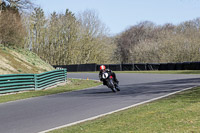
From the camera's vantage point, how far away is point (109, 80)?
1579cm

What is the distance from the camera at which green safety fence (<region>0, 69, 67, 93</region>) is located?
59.6ft

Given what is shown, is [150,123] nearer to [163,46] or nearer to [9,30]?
[9,30]

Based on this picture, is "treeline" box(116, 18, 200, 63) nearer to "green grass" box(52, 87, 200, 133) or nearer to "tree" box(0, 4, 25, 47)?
"tree" box(0, 4, 25, 47)

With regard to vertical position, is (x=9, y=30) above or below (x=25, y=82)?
above

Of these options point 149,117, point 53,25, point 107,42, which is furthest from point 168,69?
point 149,117

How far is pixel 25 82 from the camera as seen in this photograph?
1958 cm

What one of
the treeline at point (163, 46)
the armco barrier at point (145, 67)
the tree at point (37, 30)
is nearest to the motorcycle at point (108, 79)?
the armco barrier at point (145, 67)

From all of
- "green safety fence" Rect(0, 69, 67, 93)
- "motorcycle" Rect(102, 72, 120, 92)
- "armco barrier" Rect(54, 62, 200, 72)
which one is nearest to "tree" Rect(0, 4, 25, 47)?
"green safety fence" Rect(0, 69, 67, 93)

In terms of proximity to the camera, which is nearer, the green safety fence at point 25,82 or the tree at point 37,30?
the green safety fence at point 25,82

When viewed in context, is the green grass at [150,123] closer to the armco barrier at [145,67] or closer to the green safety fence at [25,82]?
the green safety fence at [25,82]

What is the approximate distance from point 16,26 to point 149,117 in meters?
27.2

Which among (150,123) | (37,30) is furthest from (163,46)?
(150,123)

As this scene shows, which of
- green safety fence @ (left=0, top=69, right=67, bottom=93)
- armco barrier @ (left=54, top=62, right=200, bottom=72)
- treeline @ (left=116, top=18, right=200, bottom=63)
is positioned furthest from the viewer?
treeline @ (left=116, top=18, right=200, bottom=63)

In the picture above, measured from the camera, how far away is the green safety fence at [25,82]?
1816 centimetres
